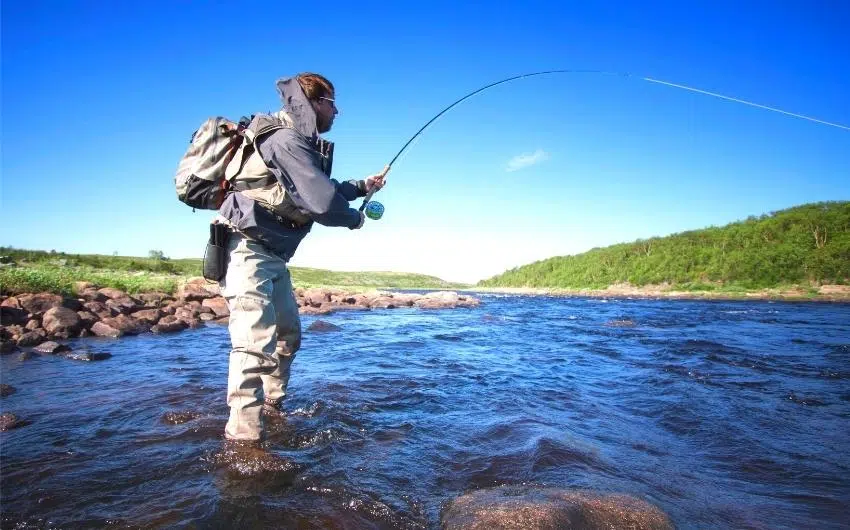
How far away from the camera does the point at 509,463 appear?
272cm

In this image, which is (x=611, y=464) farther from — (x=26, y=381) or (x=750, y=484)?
(x=26, y=381)

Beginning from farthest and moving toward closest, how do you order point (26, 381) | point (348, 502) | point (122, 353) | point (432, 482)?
point (122, 353)
point (26, 381)
point (432, 482)
point (348, 502)

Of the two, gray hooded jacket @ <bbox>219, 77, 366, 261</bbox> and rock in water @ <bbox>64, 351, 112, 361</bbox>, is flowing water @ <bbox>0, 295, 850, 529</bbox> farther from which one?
gray hooded jacket @ <bbox>219, 77, 366, 261</bbox>

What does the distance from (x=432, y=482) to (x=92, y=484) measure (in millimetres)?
1931

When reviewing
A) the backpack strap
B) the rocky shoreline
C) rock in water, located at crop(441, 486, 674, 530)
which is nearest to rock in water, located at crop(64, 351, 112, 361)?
the rocky shoreline

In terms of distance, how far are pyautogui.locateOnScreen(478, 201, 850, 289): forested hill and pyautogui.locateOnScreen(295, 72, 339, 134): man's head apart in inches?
1763

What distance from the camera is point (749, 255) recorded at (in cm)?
3994

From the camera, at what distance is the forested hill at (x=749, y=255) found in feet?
115

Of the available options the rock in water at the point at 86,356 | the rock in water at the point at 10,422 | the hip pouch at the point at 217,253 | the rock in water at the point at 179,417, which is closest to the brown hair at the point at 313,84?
the hip pouch at the point at 217,253

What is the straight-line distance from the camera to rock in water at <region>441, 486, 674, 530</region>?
193 centimetres

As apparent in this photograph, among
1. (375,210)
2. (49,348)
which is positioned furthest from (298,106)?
(49,348)

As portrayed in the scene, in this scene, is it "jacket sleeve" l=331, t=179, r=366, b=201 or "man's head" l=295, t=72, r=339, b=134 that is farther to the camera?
"jacket sleeve" l=331, t=179, r=366, b=201

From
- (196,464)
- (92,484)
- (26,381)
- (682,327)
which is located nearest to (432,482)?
(196,464)

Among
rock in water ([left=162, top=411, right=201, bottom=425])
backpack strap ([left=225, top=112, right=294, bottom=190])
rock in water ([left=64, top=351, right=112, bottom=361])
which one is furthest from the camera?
rock in water ([left=64, top=351, right=112, bottom=361])
